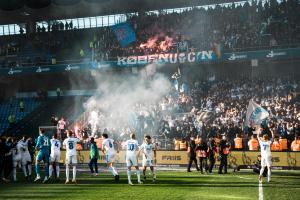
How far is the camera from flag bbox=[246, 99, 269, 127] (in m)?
28.0

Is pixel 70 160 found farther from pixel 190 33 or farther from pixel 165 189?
pixel 190 33

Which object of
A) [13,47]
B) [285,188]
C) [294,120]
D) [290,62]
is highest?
[13,47]

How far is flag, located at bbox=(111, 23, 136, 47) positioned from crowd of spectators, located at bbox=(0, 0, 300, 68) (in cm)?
53

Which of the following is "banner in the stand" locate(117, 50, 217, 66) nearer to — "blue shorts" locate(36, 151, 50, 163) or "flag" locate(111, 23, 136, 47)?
"flag" locate(111, 23, 136, 47)

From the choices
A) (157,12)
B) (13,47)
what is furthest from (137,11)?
(13,47)

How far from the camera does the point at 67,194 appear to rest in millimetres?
15422

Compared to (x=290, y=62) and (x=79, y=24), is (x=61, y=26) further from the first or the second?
(x=290, y=62)

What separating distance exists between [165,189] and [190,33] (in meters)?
26.1

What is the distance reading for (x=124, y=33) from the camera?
41.5m

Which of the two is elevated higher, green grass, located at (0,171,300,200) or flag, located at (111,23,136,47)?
flag, located at (111,23,136,47)

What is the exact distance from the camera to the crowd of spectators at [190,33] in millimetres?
36991

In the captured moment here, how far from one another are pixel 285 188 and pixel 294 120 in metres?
12.8

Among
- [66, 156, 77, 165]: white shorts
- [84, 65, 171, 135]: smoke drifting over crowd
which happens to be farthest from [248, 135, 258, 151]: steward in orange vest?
[66, 156, 77, 165]: white shorts

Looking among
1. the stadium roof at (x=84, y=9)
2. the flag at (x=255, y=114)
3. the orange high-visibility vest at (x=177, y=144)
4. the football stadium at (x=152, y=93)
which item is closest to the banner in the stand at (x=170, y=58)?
the football stadium at (x=152, y=93)
